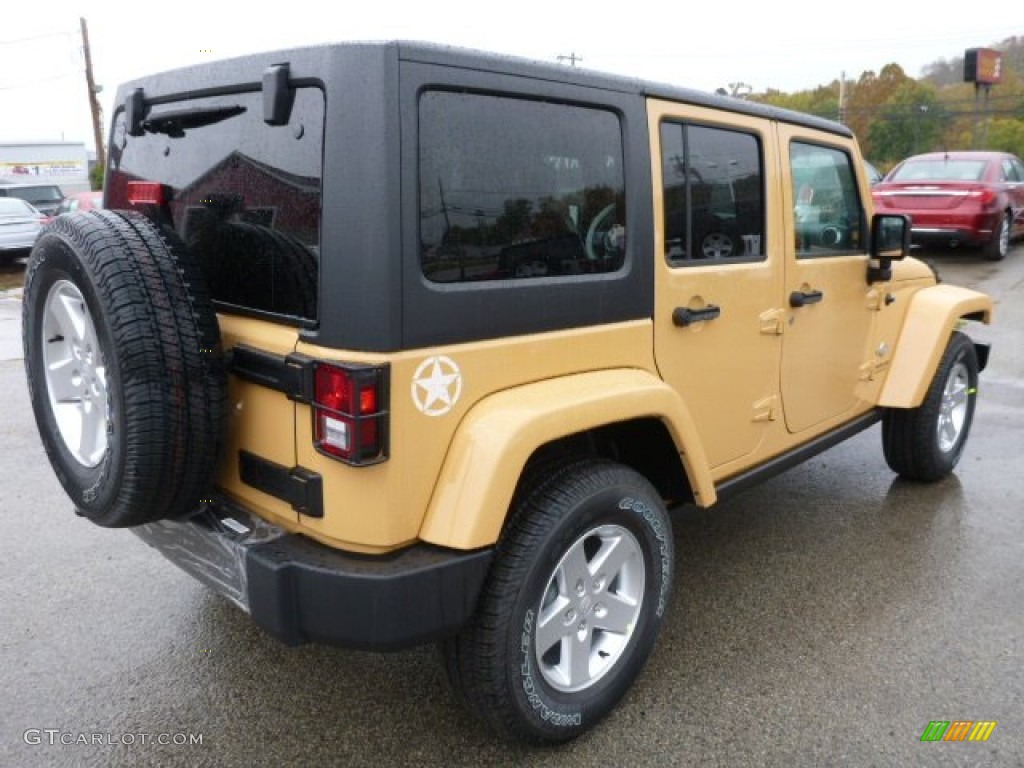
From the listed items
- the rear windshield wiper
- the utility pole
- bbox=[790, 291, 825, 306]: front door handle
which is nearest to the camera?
the rear windshield wiper

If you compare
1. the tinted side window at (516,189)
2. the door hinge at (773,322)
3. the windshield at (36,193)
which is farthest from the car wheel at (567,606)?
the windshield at (36,193)

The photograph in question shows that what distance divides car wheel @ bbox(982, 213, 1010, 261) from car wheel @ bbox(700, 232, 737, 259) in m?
11.1

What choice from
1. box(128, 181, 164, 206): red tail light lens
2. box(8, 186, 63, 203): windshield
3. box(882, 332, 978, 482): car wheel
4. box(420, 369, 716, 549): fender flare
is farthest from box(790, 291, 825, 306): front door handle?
box(8, 186, 63, 203): windshield

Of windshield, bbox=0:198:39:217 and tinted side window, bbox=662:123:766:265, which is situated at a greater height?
windshield, bbox=0:198:39:217

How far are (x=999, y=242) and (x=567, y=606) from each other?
12492 millimetres

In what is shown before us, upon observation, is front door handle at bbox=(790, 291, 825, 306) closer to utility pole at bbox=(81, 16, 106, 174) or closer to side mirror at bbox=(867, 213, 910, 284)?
side mirror at bbox=(867, 213, 910, 284)

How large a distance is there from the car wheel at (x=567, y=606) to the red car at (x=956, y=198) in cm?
1046

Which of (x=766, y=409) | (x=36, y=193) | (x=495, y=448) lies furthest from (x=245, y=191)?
(x=36, y=193)

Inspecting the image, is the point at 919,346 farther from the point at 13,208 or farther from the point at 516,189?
the point at 13,208

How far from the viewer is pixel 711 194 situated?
2.92 meters

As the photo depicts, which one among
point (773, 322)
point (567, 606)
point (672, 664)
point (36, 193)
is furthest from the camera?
point (36, 193)

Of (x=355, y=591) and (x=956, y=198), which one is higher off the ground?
(x=956, y=198)

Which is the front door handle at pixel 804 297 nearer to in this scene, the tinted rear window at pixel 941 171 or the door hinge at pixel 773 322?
the door hinge at pixel 773 322

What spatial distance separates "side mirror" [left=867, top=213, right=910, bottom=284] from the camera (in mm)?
3742
